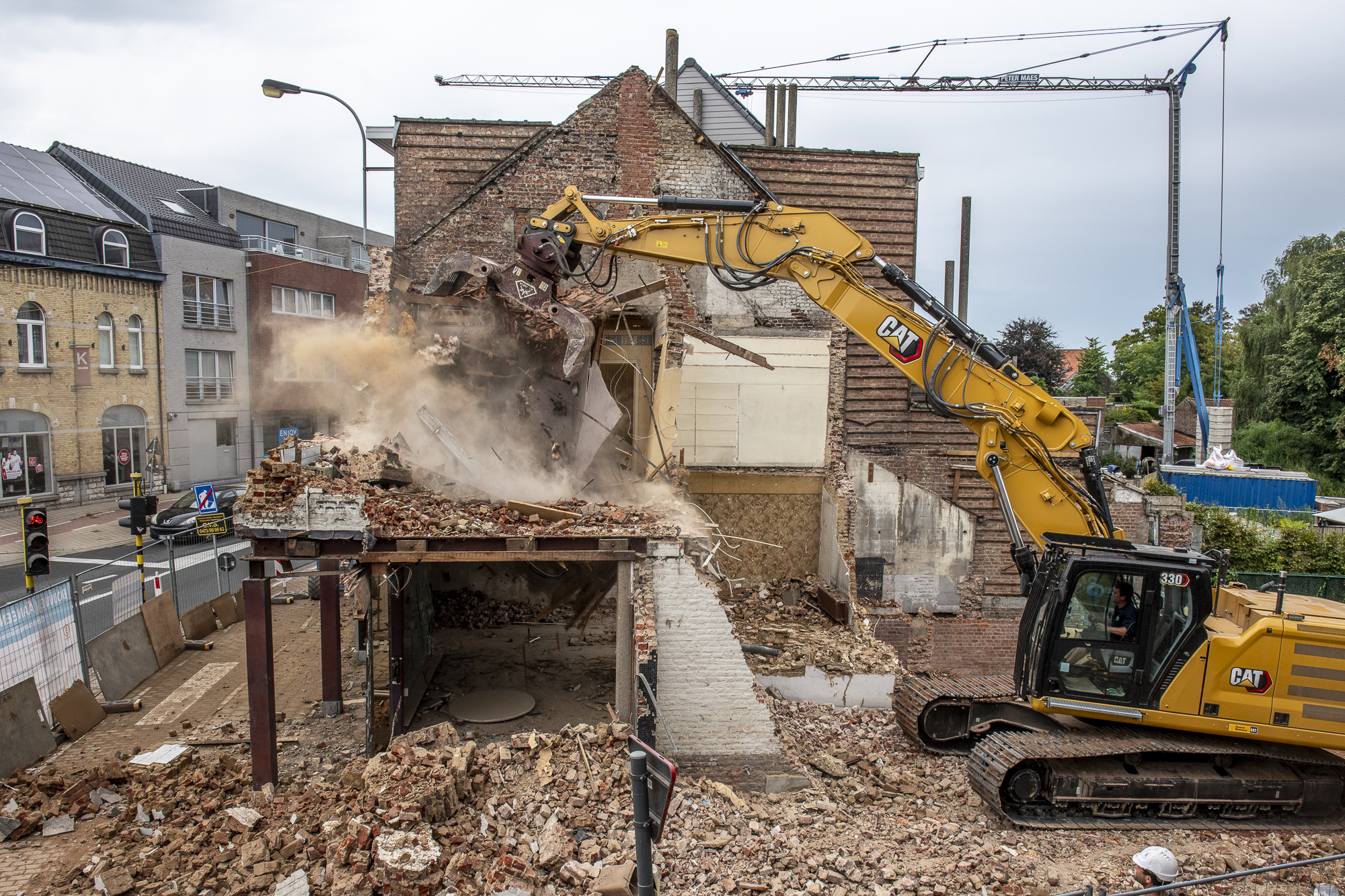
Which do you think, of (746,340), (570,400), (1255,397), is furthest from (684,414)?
(1255,397)

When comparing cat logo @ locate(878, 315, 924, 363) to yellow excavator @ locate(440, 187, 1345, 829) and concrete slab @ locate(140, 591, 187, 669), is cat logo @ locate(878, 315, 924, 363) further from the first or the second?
concrete slab @ locate(140, 591, 187, 669)

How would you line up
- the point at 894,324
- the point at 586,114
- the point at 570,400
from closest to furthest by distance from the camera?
the point at 894,324 < the point at 570,400 < the point at 586,114

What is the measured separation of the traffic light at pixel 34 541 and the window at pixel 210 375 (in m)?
16.6

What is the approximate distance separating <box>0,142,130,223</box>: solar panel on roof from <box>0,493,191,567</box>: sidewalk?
8625 mm

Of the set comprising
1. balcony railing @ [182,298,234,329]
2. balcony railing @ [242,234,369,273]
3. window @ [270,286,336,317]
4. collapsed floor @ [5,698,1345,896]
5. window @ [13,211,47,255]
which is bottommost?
collapsed floor @ [5,698,1345,896]

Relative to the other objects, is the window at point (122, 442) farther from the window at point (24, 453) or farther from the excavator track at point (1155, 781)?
the excavator track at point (1155, 781)

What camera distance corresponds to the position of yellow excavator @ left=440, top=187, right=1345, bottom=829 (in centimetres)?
693

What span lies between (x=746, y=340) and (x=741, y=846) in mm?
9710

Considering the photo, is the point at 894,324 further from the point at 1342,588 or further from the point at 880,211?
the point at 1342,588

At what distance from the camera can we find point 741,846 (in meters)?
6.38

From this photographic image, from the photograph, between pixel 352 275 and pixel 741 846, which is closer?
pixel 741 846

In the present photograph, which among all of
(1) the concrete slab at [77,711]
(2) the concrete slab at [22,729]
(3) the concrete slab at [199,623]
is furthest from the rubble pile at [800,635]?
(3) the concrete slab at [199,623]

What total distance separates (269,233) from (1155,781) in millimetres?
33367

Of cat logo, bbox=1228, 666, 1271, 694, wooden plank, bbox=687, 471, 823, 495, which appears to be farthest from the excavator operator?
wooden plank, bbox=687, 471, 823, 495
